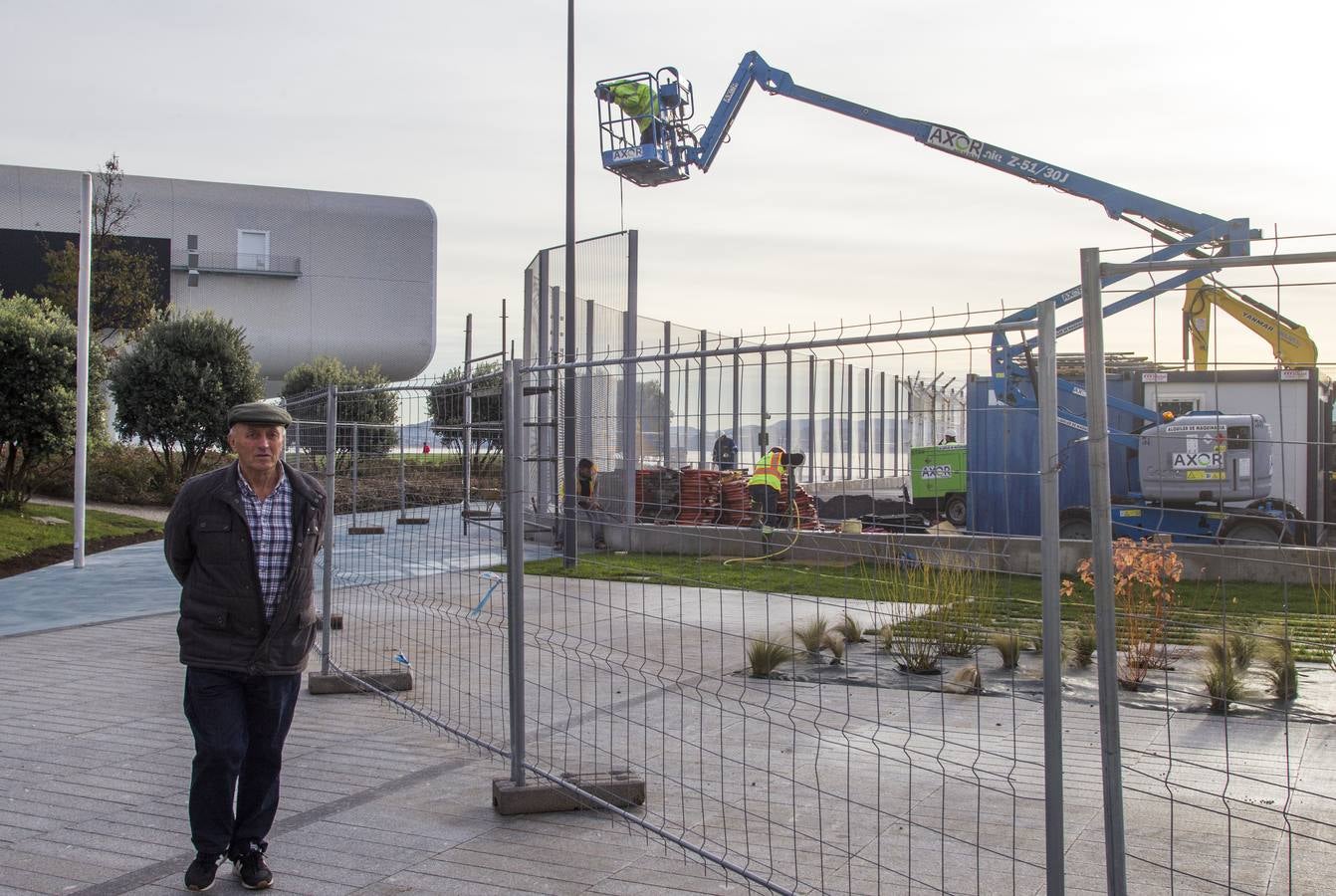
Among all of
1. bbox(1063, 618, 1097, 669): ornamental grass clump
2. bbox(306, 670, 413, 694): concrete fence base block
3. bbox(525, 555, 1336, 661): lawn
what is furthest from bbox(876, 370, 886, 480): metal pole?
bbox(1063, 618, 1097, 669): ornamental grass clump

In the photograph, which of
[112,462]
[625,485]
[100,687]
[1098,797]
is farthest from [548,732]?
[112,462]

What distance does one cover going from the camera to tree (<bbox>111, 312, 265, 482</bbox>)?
24.6m

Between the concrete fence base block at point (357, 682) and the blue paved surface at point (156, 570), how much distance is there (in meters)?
0.73

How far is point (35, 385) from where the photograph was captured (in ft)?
63.5

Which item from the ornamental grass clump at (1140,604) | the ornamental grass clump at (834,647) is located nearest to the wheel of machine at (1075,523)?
the ornamental grass clump at (1140,604)

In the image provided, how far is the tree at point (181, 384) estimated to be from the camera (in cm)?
2462

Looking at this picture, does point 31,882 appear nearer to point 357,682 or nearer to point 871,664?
point 357,682

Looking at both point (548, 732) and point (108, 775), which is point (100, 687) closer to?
point (108, 775)

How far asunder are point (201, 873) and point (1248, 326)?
14.8 feet

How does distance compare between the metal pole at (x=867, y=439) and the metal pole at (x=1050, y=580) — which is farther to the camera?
the metal pole at (x=867, y=439)

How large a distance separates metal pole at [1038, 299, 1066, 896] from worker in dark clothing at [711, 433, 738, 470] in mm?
1778

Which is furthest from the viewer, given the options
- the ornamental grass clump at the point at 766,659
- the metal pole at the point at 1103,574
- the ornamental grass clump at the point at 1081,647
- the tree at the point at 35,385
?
the tree at the point at 35,385

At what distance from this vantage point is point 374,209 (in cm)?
5097

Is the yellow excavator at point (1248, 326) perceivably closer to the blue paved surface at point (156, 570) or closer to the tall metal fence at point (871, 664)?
the tall metal fence at point (871, 664)
